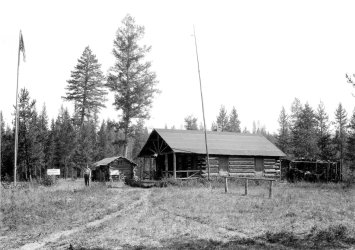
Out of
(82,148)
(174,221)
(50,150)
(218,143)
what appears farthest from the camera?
(50,150)

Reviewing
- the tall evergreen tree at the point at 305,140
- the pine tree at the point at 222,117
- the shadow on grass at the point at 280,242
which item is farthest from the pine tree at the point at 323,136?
the shadow on grass at the point at 280,242

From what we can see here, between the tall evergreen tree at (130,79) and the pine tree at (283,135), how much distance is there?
29317 millimetres

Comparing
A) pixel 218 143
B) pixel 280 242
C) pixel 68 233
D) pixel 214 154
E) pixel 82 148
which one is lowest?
pixel 68 233

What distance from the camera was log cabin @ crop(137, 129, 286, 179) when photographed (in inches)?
1332

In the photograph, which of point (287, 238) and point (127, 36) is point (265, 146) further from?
point (287, 238)

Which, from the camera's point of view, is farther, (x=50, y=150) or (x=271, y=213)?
(x=50, y=150)

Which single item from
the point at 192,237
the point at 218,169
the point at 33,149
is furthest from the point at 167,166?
the point at 192,237

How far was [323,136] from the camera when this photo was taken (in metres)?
55.3

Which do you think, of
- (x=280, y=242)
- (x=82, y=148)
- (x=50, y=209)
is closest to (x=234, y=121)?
(x=82, y=148)

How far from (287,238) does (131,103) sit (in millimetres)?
32012

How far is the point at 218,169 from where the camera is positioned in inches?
1355

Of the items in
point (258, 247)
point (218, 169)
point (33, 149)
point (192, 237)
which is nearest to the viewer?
point (258, 247)

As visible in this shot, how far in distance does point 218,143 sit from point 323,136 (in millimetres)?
25781

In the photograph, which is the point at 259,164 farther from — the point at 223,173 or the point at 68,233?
the point at 68,233
